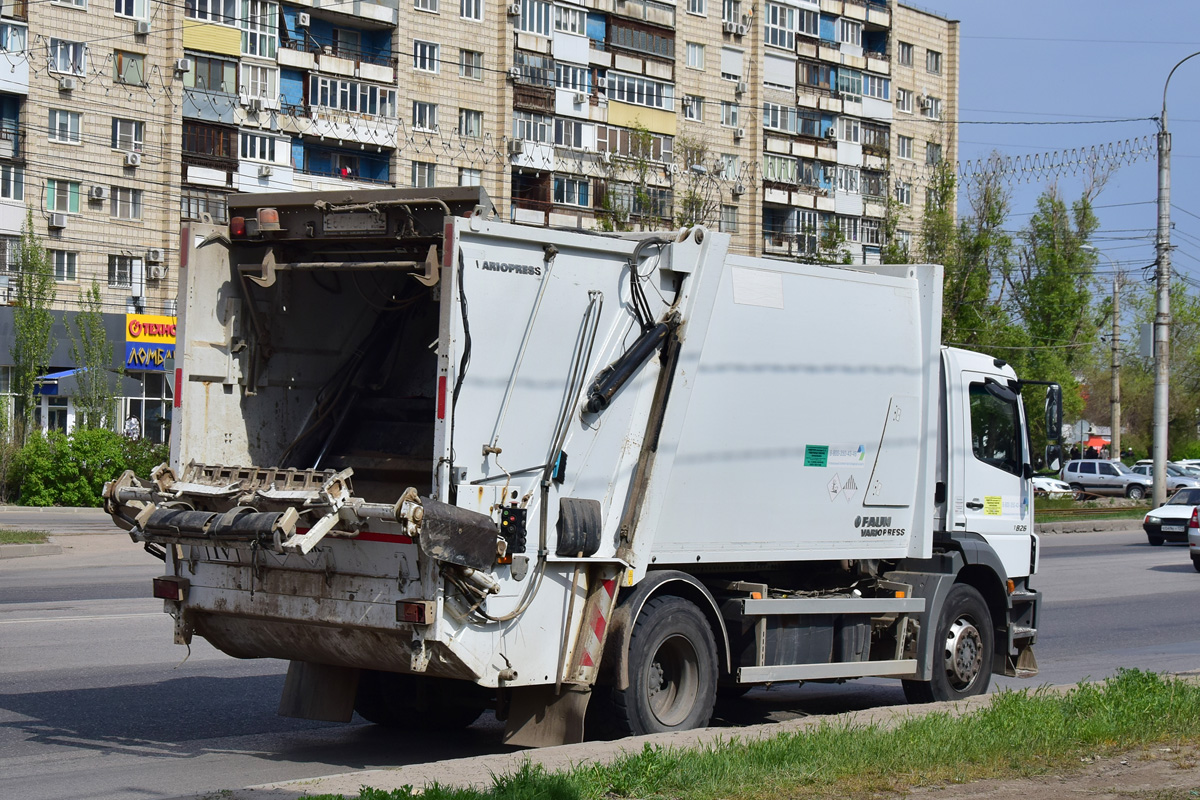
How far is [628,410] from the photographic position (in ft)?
26.5

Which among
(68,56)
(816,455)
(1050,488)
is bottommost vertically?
(1050,488)

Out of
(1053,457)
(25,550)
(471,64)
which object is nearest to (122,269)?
(471,64)

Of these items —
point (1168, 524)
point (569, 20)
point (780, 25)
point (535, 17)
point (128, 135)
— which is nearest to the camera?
point (1168, 524)

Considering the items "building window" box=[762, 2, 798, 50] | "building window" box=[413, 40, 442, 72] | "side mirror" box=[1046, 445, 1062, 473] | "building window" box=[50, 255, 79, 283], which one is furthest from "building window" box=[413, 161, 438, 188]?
"side mirror" box=[1046, 445, 1062, 473]

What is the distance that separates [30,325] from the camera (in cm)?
3812

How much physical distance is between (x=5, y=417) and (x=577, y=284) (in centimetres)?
2950

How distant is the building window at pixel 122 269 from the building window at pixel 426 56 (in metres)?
12.6

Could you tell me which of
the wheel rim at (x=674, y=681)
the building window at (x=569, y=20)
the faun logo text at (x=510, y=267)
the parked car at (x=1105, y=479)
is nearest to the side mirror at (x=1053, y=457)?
the wheel rim at (x=674, y=681)

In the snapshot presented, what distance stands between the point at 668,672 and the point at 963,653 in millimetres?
2993

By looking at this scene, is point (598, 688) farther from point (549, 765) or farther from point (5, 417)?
point (5, 417)

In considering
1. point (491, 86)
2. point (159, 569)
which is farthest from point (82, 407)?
point (491, 86)

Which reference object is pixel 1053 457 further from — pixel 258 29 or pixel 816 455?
pixel 258 29

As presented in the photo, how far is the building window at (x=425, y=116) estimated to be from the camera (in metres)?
51.9

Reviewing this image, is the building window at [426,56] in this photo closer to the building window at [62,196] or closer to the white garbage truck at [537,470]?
the building window at [62,196]
